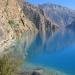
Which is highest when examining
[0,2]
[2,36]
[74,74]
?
[0,2]

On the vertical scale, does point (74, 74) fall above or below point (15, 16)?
below

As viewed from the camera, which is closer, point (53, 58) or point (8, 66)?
point (8, 66)

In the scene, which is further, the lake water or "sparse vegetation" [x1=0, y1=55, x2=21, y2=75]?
the lake water

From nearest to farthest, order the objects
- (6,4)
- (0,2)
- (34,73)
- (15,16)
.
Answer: (34,73), (0,2), (6,4), (15,16)

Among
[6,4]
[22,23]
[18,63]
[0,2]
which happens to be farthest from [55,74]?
[22,23]

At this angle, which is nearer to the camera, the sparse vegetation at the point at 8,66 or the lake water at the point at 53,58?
the sparse vegetation at the point at 8,66

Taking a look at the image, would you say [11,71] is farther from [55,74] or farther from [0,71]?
[55,74]

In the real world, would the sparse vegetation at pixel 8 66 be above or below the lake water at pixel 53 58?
below

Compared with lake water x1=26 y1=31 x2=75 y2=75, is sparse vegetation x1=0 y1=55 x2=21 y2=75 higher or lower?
lower

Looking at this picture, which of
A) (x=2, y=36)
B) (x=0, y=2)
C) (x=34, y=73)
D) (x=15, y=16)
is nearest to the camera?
(x=34, y=73)

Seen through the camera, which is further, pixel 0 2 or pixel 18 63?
pixel 0 2

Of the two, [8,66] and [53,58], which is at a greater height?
[53,58]
